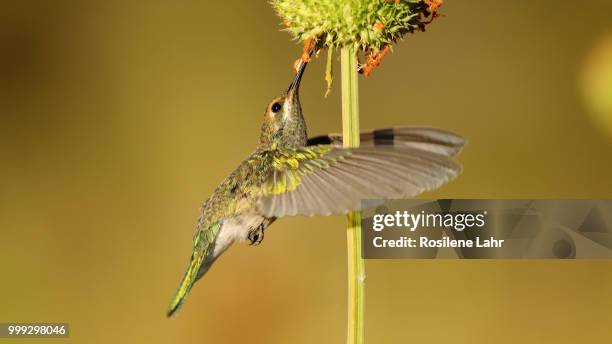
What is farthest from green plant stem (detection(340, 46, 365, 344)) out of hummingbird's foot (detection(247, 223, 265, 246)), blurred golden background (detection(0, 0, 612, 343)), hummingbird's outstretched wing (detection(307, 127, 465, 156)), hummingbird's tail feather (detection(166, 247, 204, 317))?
blurred golden background (detection(0, 0, 612, 343))

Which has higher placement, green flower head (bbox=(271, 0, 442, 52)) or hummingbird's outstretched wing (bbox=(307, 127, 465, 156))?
→ green flower head (bbox=(271, 0, 442, 52))

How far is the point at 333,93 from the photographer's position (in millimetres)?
3213

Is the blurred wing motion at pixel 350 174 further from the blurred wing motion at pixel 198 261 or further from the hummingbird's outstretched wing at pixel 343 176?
the blurred wing motion at pixel 198 261

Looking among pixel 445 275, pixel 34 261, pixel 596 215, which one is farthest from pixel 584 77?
pixel 34 261

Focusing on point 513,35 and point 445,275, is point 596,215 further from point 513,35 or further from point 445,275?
point 513,35

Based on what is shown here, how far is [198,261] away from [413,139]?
0.60 m

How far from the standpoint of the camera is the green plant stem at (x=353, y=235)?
115cm

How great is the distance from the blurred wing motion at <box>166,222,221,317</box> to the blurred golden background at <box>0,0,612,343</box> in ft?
4.08

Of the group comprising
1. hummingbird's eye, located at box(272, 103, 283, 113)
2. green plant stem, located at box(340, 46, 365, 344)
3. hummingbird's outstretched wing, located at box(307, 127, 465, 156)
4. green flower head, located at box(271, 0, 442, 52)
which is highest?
green flower head, located at box(271, 0, 442, 52)

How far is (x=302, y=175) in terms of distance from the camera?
4.51 feet

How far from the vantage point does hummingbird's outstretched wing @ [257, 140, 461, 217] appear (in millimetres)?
1112

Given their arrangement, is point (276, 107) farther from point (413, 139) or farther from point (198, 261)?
point (198, 261)

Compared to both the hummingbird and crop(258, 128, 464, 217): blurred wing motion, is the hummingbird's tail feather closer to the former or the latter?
the hummingbird

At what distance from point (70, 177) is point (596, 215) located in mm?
2273
